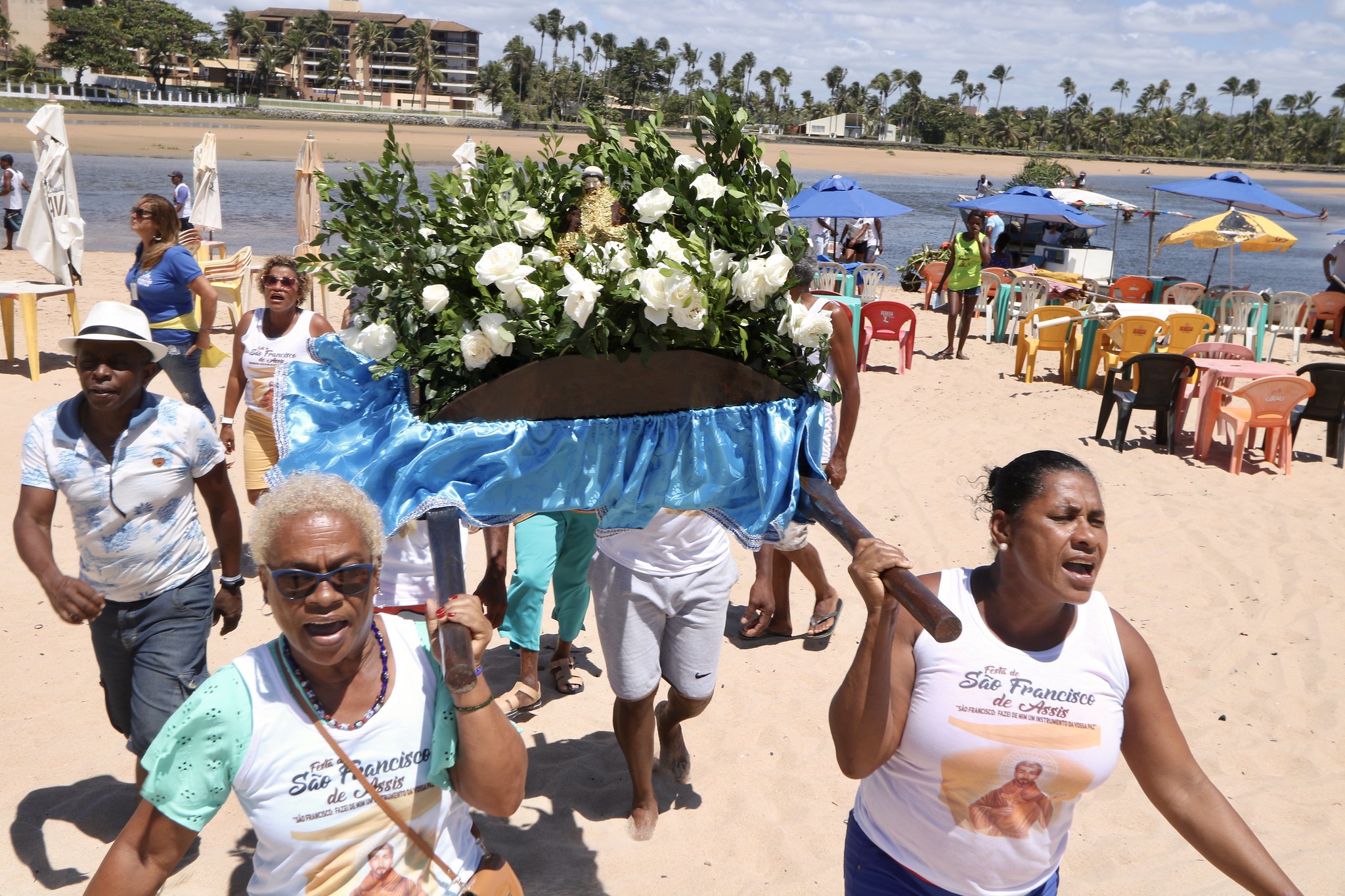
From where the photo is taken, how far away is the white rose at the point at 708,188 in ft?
8.30

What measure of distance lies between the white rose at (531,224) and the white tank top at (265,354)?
3660 millimetres

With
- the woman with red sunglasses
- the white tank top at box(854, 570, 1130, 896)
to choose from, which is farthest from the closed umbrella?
the white tank top at box(854, 570, 1130, 896)

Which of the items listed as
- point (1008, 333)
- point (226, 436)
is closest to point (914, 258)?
point (1008, 333)

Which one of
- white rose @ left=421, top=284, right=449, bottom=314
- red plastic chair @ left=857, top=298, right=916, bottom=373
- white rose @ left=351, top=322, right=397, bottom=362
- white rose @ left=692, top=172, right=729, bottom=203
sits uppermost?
white rose @ left=692, top=172, right=729, bottom=203

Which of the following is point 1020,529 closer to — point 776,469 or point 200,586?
point 776,469

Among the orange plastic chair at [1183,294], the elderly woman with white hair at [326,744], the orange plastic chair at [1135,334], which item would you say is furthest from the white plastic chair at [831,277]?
the elderly woman with white hair at [326,744]

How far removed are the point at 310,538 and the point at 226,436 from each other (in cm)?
485

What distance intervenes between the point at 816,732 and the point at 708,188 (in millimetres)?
3104

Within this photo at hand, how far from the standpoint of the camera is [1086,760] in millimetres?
2299

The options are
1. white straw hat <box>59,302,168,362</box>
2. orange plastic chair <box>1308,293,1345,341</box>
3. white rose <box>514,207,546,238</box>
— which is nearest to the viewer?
white rose <box>514,207,546,238</box>

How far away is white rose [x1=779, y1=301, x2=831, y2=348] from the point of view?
260 cm

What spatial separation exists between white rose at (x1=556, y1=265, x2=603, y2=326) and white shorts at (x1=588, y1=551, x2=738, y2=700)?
1.52 m

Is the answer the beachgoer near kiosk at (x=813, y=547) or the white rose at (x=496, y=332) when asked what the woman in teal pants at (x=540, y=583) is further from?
the white rose at (x=496, y=332)

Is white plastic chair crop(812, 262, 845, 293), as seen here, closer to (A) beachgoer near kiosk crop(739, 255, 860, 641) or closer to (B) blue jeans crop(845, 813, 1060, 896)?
(A) beachgoer near kiosk crop(739, 255, 860, 641)
